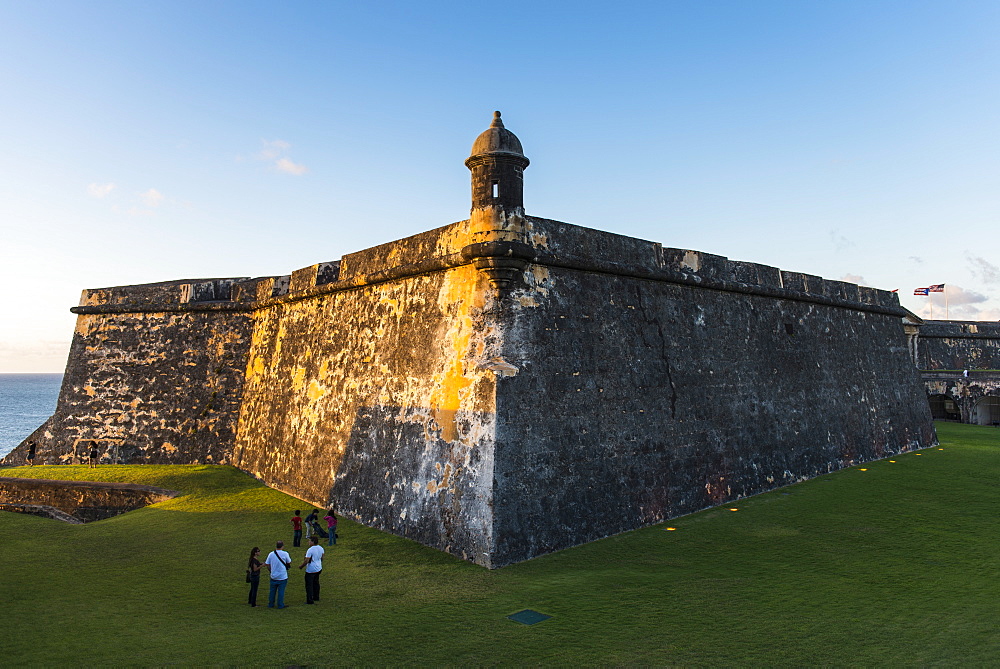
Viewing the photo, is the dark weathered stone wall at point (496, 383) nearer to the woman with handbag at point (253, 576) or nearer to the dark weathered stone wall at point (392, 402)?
the dark weathered stone wall at point (392, 402)

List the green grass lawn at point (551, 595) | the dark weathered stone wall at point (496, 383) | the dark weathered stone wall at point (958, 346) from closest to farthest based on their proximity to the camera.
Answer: the green grass lawn at point (551, 595) < the dark weathered stone wall at point (496, 383) < the dark weathered stone wall at point (958, 346)

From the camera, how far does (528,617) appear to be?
21.5ft

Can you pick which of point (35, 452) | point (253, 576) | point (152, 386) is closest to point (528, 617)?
point (253, 576)

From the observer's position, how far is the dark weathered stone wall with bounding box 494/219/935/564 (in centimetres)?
896

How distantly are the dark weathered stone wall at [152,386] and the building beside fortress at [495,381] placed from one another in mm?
56

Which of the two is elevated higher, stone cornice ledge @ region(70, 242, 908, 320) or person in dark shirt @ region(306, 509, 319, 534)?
stone cornice ledge @ region(70, 242, 908, 320)

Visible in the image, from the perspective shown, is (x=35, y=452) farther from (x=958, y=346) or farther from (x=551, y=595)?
(x=958, y=346)

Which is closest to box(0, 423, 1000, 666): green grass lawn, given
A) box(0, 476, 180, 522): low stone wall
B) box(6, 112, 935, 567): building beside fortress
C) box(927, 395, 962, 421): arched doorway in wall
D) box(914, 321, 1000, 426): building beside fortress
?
Answer: box(6, 112, 935, 567): building beside fortress

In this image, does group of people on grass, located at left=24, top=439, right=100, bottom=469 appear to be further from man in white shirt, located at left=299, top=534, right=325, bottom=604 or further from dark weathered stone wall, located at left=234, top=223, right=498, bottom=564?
man in white shirt, located at left=299, top=534, right=325, bottom=604

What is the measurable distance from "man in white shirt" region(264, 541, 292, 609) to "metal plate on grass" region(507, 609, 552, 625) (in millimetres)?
2682

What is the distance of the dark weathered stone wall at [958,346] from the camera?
104 ft

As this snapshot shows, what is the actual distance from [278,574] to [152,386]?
11.6 metres

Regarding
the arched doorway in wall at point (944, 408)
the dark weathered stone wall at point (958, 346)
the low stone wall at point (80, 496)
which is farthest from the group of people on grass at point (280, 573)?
the dark weathered stone wall at point (958, 346)

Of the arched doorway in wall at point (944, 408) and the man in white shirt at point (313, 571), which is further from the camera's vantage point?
the arched doorway in wall at point (944, 408)
